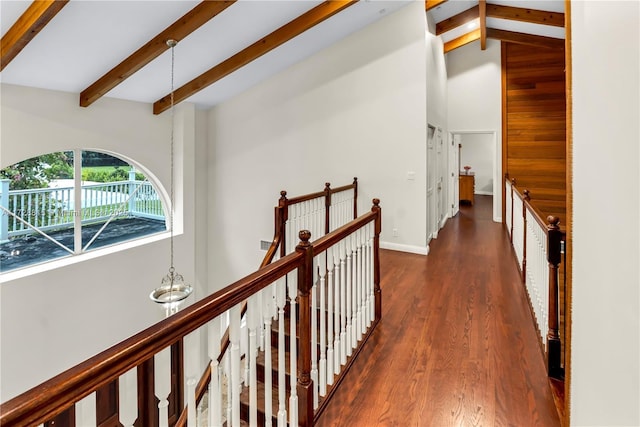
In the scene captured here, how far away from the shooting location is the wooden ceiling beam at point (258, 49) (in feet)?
14.6

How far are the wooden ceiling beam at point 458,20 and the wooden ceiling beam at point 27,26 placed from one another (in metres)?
5.21

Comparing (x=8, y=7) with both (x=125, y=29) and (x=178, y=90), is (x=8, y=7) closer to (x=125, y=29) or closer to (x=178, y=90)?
(x=125, y=29)

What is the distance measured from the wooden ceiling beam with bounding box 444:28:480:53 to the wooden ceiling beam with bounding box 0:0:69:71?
249 inches

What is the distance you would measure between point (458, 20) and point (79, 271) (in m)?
6.61

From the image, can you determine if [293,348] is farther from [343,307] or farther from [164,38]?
[164,38]

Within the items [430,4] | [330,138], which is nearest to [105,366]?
[330,138]

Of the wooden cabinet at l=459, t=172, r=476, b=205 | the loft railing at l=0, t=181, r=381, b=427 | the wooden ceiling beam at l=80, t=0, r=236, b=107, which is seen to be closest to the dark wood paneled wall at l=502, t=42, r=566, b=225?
the wooden cabinet at l=459, t=172, r=476, b=205

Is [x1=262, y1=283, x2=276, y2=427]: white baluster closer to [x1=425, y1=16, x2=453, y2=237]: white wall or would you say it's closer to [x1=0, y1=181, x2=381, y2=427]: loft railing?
[x1=0, y1=181, x2=381, y2=427]: loft railing

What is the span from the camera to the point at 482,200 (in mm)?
11469

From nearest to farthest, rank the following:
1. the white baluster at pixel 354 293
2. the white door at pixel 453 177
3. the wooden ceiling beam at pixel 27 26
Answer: the white baluster at pixel 354 293, the wooden ceiling beam at pixel 27 26, the white door at pixel 453 177

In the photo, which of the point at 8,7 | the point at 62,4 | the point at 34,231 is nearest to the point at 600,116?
the point at 62,4

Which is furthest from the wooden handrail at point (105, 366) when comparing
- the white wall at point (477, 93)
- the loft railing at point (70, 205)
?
the white wall at point (477, 93)

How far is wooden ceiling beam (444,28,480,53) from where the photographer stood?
6941mm

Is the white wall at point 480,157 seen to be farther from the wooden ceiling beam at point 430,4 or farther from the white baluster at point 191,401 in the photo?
the white baluster at point 191,401
